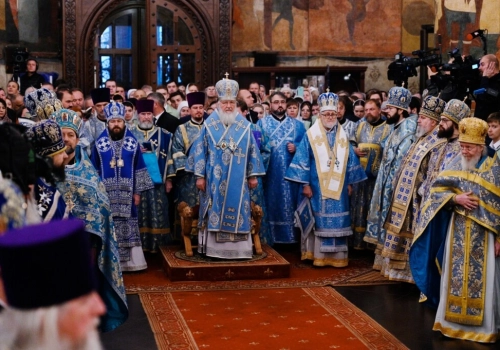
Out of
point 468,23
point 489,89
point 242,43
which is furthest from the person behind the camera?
point 242,43

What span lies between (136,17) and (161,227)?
322 inches

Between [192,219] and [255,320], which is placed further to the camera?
[192,219]

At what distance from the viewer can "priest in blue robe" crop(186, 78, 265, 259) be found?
8.91 m

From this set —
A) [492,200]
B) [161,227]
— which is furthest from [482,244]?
[161,227]

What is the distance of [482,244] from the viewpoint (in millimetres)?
6484

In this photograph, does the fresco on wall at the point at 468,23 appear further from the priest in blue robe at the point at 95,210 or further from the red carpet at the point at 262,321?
the priest in blue robe at the point at 95,210

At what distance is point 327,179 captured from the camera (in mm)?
9359

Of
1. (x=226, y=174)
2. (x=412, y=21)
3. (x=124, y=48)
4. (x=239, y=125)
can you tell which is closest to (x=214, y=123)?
(x=239, y=125)

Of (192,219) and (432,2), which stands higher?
(432,2)

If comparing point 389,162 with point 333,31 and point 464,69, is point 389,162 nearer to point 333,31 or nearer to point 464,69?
point 464,69

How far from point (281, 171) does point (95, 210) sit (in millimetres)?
4855

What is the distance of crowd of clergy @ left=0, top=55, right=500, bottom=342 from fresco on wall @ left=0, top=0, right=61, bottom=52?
433 centimetres

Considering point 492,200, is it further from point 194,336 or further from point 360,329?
point 194,336

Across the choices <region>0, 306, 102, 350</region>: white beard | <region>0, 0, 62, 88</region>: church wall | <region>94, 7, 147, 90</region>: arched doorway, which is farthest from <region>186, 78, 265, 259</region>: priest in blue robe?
<region>94, 7, 147, 90</region>: arched doorway
